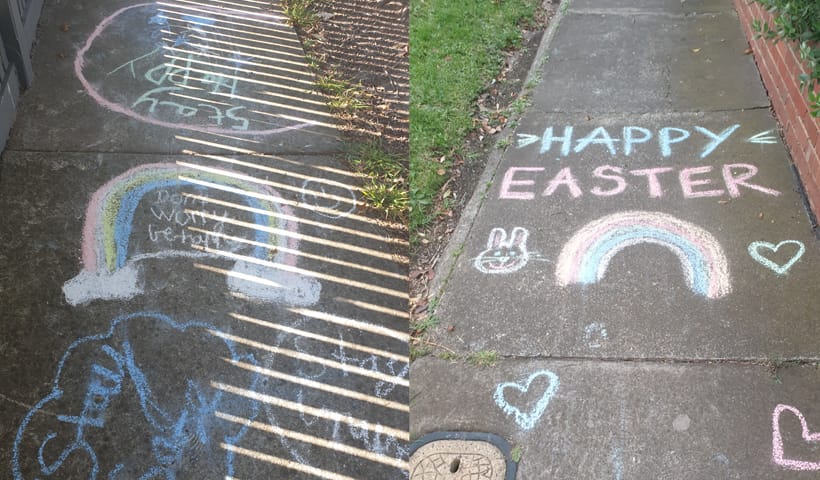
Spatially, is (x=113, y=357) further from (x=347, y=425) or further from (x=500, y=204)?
(x=500, y=204)

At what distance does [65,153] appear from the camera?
4.64 m

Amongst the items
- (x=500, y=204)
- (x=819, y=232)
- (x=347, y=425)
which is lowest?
(x=347, y=425)

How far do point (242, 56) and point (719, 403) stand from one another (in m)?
4.10

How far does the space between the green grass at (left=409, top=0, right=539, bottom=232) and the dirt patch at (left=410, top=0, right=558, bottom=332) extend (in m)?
0.07

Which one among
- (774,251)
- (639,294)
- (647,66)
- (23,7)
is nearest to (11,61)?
(23,7)

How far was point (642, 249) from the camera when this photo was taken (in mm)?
4090

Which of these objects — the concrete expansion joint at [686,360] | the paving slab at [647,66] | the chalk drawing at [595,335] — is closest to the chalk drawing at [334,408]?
the concrete expansion joint at [686,360]

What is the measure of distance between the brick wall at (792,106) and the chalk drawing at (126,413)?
3.09 metres

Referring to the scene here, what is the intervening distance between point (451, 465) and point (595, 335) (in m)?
0.95

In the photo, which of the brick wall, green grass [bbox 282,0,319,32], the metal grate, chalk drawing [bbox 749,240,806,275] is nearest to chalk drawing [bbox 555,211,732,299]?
chalk drawing [bbox 749,240,806,275]

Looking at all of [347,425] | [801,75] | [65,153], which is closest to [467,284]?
[347,425]

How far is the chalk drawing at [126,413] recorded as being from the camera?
10.7 ft

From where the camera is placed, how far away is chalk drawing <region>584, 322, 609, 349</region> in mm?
3639

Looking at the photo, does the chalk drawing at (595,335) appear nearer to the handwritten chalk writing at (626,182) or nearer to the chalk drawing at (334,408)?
the chalk drawing at (334,408)
